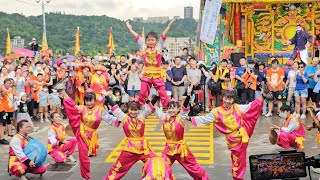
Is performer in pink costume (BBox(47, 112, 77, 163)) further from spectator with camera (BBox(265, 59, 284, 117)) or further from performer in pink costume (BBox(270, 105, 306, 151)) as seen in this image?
spectator with camera (BBox(265, 59, 284, 117))

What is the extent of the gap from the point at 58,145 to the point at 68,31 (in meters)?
51.7

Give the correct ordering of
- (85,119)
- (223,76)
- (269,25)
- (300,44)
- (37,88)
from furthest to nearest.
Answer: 1. (269,25)
2. (300,44)
3. (223,76)
4. (37,88)
5. (85,119)

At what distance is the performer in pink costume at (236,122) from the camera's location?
6.81m

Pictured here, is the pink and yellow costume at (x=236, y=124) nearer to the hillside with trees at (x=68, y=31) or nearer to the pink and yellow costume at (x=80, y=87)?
the pink and yellow costume at (x=80, y=87)

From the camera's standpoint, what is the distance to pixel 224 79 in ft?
42.9

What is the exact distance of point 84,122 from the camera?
780cm

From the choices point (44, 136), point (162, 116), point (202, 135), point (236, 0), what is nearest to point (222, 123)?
point (162, 116)

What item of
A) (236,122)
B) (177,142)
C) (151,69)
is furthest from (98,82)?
(236,122)

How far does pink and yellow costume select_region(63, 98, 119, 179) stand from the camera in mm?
7281

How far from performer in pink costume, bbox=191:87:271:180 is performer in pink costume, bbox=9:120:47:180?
9.02ft

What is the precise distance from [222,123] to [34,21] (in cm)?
5051

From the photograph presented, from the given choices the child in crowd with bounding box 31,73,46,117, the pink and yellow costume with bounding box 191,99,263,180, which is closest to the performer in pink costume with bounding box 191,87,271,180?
the pink and yellow costume with bounding box 191,99,263,180

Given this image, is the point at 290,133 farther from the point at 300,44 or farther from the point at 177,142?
the point at 300,44

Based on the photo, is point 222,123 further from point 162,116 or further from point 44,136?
point 44,136
